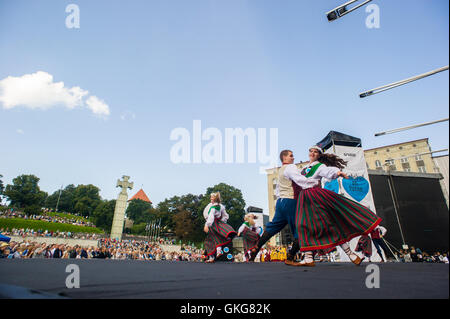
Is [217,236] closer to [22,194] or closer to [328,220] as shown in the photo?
[328,220]

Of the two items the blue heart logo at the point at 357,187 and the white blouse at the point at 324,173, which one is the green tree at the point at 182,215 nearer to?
the blue heart logo at the point at 357,187

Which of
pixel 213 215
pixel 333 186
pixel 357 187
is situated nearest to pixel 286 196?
pixel 213 215

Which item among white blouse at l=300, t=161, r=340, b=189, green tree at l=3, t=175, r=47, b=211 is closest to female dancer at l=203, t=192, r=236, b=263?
white blouse at l=300, t=161, r=340, b=189

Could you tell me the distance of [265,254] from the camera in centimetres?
1391

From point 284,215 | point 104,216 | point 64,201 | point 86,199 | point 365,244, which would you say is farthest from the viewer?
point 64,201

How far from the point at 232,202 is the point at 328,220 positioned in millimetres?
35749

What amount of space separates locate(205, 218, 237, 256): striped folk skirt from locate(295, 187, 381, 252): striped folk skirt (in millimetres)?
2723

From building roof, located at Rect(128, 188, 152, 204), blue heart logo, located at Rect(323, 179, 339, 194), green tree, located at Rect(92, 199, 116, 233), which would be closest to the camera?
blue heart logo, located at Rect(323, 179, 339, 194)

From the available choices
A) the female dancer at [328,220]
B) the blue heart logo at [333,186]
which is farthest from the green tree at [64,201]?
the female dancer at [328,220]

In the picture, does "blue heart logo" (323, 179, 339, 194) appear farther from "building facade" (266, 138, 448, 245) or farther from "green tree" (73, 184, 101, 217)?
"green tree" (73, 184, 101, 217)

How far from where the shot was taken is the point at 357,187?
38.1 ft

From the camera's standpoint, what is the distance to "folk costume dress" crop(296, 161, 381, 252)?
3.71 meters
